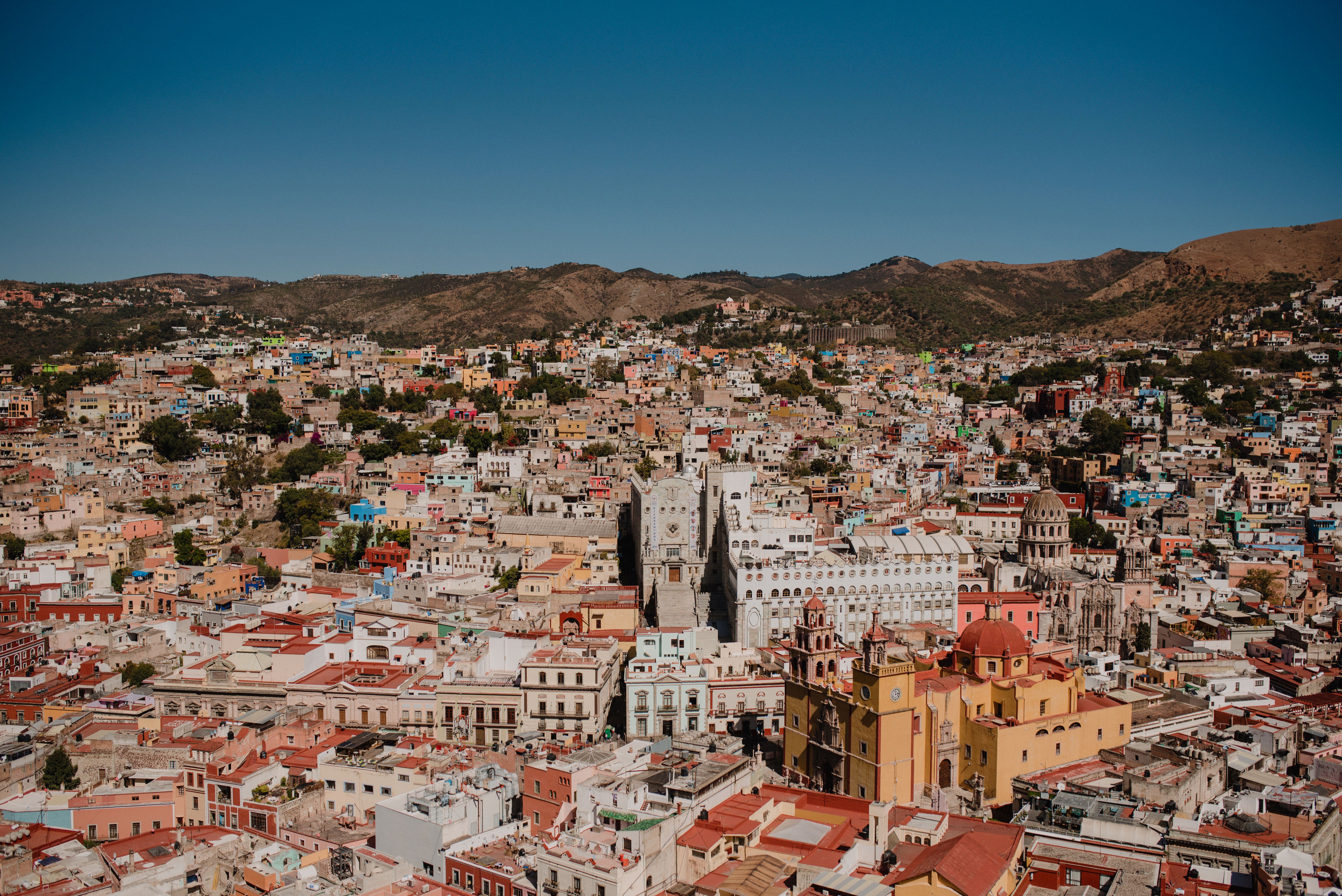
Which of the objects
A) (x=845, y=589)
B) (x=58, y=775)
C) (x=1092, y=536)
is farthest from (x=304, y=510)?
(x=1092, y=536)

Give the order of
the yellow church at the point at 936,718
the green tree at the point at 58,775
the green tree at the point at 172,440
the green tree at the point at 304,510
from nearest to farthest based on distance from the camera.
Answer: the yellow church at the point at 936,718 → the green tree at the point at 58,775 → the green tree at the point at 304,510 → the green tree at the point at 172,440

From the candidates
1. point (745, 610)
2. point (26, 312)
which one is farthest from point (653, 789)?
point (26, 312)

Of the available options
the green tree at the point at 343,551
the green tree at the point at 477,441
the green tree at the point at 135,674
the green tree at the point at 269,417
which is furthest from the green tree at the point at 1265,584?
the green tree at the point at 269,417

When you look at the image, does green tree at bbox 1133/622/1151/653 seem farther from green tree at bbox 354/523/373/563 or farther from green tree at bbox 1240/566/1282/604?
green tree at bbox 354/523/373/563

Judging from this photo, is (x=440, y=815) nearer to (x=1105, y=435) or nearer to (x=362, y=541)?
(x=362, y=541)

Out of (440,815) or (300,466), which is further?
(300,466)

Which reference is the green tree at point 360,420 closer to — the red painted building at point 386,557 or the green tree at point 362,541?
the green tree at point 362,541
